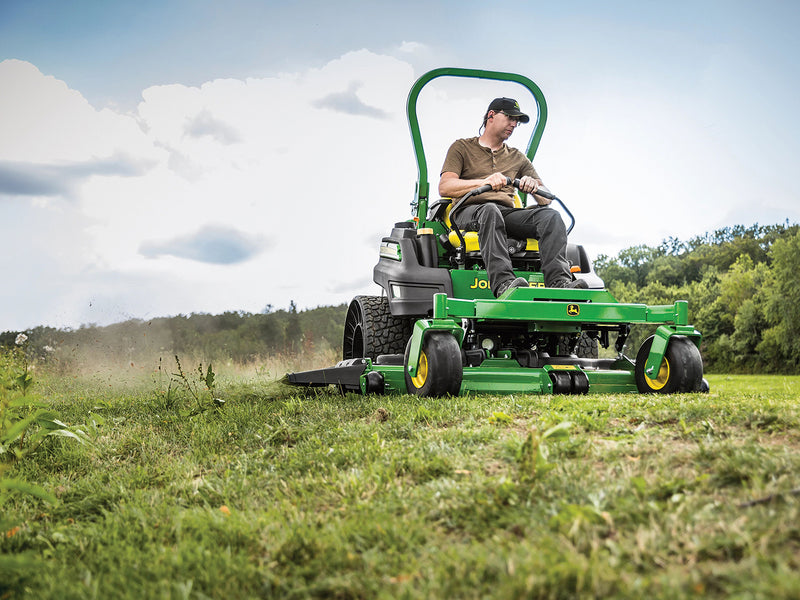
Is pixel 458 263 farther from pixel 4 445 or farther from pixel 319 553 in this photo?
pixel 319 553

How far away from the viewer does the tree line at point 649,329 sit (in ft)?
38.7

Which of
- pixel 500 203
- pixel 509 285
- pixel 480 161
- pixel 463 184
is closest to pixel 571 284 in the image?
pixel 509 285

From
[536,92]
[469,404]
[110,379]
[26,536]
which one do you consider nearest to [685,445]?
[469,404]

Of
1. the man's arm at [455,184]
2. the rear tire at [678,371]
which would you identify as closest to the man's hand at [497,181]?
the man's arm at [455,184]

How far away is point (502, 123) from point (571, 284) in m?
1.63

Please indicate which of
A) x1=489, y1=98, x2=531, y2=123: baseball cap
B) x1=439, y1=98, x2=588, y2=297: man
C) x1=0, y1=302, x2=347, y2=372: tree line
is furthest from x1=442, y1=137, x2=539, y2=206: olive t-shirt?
Result: x1=0, y1=302, x2=347, y2=372: tree line

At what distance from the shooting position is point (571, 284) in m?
4.90

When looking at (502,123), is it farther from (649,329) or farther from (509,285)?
(649,329)

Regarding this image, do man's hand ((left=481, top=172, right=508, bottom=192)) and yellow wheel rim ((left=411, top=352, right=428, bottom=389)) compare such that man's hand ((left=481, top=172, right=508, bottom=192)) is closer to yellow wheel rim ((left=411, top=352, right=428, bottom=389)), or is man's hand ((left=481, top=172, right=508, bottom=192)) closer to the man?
the man

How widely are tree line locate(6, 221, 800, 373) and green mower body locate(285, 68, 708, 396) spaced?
15.7 ft

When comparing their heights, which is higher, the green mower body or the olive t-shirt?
the olive t-shirt

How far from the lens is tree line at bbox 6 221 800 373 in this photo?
38.7 feet

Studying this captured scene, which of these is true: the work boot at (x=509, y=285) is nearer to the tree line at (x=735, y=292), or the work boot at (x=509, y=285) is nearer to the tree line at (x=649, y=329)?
the tree line at (x=649, y=329)

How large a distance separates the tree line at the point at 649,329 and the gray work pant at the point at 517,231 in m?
5.68
